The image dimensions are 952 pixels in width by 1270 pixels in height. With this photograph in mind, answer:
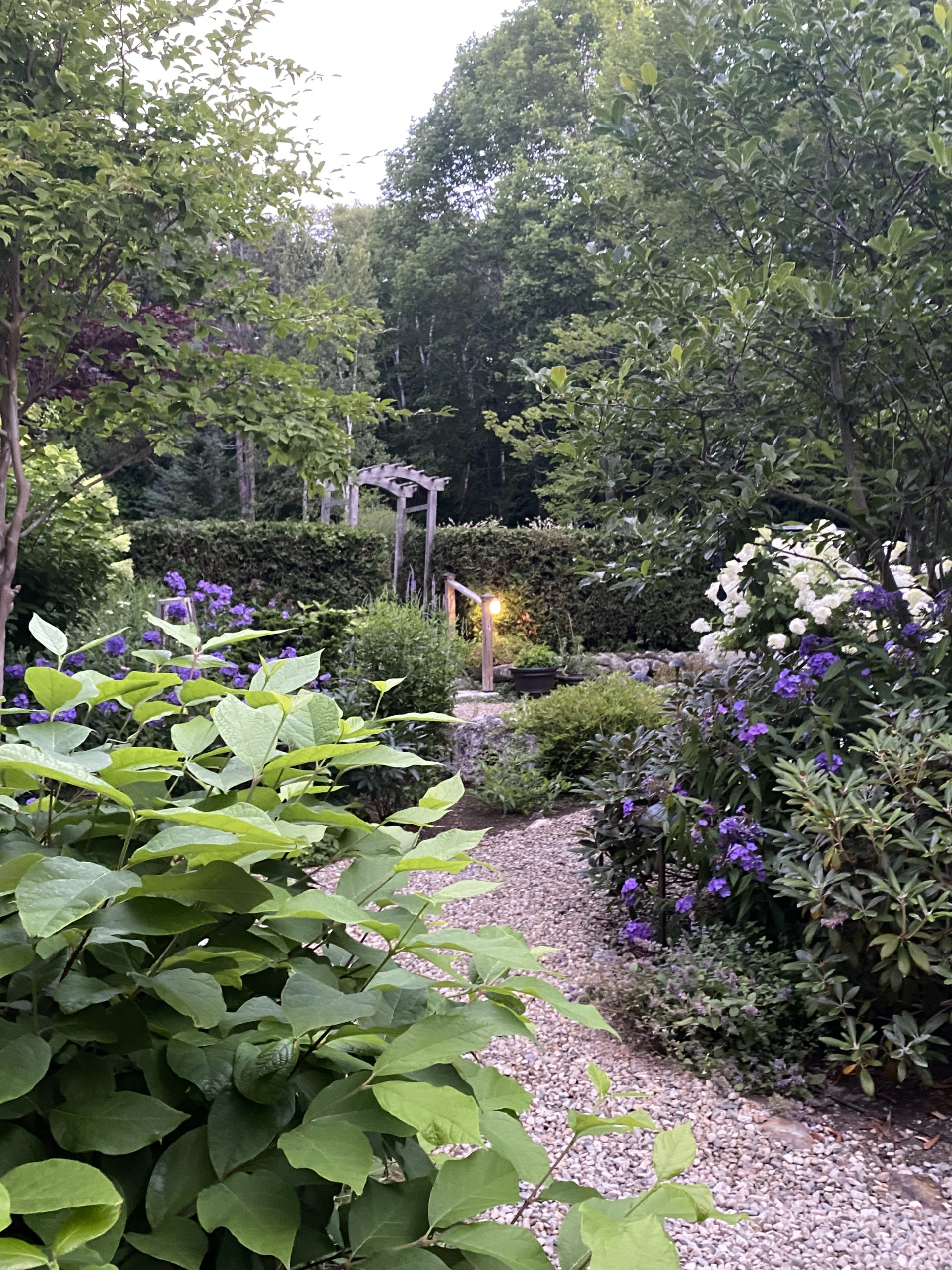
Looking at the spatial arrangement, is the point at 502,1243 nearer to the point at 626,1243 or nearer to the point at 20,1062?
the point at 626,1243

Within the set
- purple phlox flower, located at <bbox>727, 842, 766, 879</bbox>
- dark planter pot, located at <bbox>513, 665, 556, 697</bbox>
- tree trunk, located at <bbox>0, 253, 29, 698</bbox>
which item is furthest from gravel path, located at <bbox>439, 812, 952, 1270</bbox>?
dark planter pot, located at <bbox>513, 665, 556, 697</bbox>

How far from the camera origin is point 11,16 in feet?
11.0

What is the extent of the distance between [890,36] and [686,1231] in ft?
12.5

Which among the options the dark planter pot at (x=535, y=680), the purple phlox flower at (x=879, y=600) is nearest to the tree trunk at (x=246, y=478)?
the dark planter pot at (x=535, y=680)

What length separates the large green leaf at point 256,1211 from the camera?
0.40 m

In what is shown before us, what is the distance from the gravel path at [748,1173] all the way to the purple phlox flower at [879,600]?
163 cm

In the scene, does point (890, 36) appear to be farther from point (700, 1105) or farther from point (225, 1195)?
point (225, 1195)

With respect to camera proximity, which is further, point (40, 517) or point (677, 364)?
point (40, 517)

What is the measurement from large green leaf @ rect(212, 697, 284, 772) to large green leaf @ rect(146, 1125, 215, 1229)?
198mm

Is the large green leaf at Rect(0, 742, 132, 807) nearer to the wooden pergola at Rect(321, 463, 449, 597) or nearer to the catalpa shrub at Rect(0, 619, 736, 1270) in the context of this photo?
the catalpa shrub at Rect(0, 619, 736, 1270)

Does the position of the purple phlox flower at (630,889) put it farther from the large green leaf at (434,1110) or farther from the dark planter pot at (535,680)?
the dark planter pot at (535,680)

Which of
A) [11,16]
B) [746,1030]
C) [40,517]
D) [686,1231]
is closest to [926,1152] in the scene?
[746,1030]

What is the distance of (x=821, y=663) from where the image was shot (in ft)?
9.59

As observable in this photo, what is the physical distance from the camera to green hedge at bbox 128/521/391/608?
31.4ft
